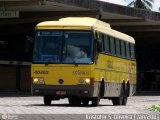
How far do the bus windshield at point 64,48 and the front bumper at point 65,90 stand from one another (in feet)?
2.87

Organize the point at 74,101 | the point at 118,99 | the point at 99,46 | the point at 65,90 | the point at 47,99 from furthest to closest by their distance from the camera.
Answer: the point at 118,99, the point at 74,101, the point at 47,99, the point at 99,46, the point at 65,90

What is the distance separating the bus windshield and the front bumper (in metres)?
0.87

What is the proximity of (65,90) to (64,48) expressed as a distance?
1.47 meters

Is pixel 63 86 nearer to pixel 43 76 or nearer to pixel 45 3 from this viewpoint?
pixel 43 76

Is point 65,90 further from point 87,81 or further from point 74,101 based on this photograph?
point 74,101

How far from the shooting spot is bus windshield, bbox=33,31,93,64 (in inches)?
944

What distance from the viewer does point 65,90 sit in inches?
942

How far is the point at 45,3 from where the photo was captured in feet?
133

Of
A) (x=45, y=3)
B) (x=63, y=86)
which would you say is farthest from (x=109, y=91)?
(x=45, y=3)

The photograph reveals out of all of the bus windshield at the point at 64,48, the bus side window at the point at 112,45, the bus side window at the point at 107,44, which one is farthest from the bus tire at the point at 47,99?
the bus side window at the point at 112,45

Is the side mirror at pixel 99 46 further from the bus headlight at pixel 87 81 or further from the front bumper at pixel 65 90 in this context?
the front bumper at pixel 65 90

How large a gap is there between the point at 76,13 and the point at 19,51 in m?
10.7

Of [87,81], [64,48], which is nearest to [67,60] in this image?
[64,48]

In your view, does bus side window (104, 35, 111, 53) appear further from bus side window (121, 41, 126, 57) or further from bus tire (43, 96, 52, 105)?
bus tire (43, 96, 52, 105)
